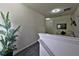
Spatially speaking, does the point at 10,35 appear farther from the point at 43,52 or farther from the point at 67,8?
the point at 67,8

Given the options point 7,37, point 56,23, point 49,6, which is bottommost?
point 7,37

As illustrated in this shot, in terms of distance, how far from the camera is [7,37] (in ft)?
7.13

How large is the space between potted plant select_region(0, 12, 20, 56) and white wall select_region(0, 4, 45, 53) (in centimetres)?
10

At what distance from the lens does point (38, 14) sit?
2.31 metres

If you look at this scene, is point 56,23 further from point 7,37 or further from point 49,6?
point 7,37

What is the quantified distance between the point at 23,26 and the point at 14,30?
192 mm

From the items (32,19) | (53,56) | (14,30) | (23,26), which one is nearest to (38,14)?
(32,19)

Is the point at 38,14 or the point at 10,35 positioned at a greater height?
the point at 38,14

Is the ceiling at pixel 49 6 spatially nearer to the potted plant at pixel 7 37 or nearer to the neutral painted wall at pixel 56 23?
the neutral painted wall at pixel 56 23

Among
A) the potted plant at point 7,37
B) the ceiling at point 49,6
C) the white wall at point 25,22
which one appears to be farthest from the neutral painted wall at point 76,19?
the potted plant at point 7,37

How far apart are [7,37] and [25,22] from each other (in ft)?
1.50

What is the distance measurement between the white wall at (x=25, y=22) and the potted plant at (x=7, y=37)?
95 mm

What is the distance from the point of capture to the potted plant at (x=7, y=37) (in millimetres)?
2148

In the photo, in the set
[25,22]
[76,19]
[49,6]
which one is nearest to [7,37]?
[25,22]
